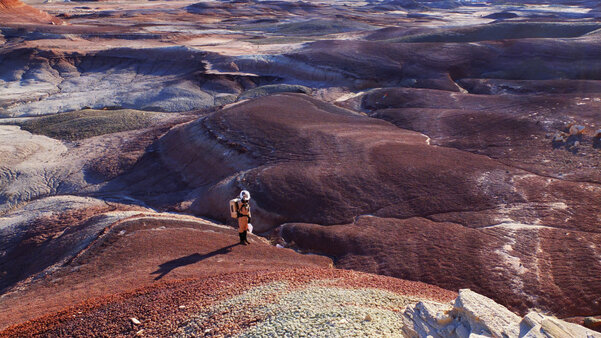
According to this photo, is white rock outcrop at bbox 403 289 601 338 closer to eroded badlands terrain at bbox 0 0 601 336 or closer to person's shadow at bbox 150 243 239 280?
eroded badlands terrain at bbox 0 0 601 336

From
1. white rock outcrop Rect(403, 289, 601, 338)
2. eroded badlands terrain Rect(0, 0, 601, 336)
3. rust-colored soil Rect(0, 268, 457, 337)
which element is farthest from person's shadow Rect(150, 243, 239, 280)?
white rock outcrop Rect(403, 289, 601, 338)

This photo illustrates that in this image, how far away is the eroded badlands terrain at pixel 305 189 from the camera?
616cm

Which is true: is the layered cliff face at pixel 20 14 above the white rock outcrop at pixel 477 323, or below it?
above

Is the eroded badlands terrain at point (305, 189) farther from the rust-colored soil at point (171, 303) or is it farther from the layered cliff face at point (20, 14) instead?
the layered cliff face at point (20, 14)

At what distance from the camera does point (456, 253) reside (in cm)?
821

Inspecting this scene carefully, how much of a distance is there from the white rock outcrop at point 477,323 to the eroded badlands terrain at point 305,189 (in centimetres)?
5

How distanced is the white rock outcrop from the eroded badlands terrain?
0.05m

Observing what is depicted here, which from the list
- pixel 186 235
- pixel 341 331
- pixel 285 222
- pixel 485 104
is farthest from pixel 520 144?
pixel 341 331

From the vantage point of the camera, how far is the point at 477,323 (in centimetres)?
434

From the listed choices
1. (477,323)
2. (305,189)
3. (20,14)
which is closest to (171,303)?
(477,323)

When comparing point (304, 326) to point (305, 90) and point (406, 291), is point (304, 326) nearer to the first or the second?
point (406, 291)

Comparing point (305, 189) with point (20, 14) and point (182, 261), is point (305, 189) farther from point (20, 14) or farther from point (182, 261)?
point (20, 14)

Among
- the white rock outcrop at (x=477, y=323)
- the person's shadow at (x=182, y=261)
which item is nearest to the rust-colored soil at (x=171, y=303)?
the person's shadow at (x=182, y=261)

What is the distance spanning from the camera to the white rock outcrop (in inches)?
160
